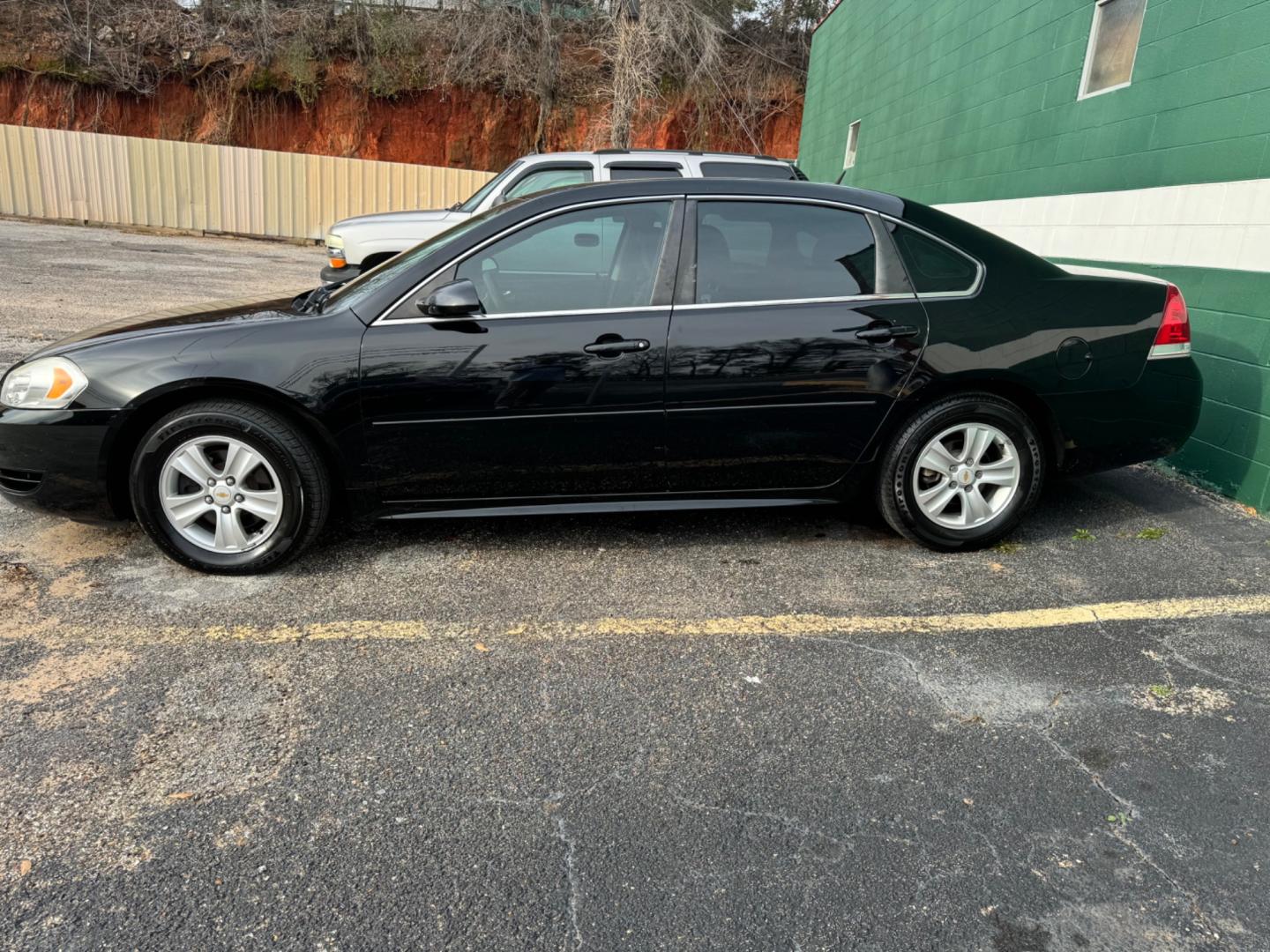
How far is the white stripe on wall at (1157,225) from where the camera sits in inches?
193

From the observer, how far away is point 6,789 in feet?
7.96

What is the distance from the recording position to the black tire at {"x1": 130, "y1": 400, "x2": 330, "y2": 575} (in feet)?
11.9

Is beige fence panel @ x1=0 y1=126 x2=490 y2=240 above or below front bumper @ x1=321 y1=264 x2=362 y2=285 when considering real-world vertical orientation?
above

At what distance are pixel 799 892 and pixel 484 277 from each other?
107 inches

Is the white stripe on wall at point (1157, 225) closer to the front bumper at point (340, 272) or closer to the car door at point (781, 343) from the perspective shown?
the car door at point (781, 343)

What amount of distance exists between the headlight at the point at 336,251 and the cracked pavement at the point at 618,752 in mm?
5022

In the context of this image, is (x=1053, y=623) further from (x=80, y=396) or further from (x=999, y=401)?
(x=80, y=396)

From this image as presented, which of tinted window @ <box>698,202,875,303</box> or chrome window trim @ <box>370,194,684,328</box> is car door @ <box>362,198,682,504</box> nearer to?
chrome window trim @ <box>370,194,684,328</box>

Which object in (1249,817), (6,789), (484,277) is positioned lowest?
(6,789)

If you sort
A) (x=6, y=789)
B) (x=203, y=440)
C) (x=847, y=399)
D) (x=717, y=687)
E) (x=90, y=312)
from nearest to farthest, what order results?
(x=6, y=789) → (x=717, y=687) → (x=203, y=440) → (x=847, y=399) → (x=90, y=312)

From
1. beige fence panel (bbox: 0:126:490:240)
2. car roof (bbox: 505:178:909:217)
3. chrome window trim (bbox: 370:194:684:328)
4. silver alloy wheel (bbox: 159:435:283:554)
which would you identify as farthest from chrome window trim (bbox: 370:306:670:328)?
beige fence panel (bbox: 0:126:490:240)

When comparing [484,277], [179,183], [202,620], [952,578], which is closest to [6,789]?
[202,620]

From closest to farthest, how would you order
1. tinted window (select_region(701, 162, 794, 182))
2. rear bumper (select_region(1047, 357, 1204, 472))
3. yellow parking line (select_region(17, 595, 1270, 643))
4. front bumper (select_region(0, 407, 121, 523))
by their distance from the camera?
yellow parking line (select_region(17, 595, 1270, 643)), front bumper (select_region(0, 407, 121, 523)), rear bumper (select_region(1047, 357, 1204, 472)), tinted window (select_region(701, 162, 794, 182))

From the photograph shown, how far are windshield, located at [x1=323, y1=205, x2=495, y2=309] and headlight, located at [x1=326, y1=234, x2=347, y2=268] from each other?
4.94 m
